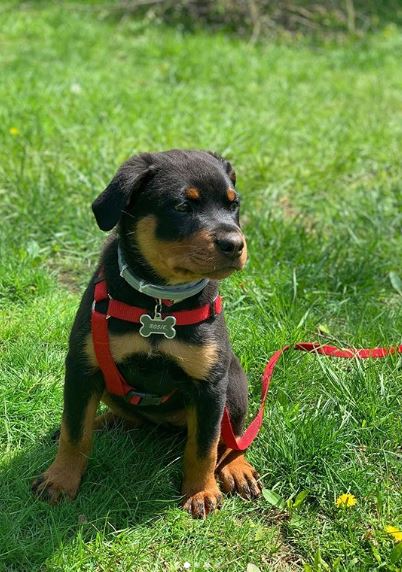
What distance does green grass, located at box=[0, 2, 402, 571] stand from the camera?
2885mm

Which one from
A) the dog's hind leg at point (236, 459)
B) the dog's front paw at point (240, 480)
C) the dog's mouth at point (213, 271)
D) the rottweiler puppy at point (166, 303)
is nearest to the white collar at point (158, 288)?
the rottweiler puppy at point (166, 303)

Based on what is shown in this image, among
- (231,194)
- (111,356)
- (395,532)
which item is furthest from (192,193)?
(395,532)

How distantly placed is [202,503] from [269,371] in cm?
75

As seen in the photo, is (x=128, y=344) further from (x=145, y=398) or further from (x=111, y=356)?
(x=145, y=398)

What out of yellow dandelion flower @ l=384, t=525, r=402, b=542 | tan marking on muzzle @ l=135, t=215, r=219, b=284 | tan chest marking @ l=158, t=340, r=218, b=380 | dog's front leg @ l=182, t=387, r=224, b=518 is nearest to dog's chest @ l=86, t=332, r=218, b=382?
tan chest marking @ l=158, t=340, r=218, b=380

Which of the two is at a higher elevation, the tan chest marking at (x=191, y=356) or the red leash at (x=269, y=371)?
the tan chest marking at (x=191, y=356)

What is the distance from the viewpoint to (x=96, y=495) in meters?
3.00

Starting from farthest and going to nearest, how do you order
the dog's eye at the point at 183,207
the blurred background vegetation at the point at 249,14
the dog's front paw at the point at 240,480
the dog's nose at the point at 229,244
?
the blurred background vegetation at the point at 249,14, the dog's front paw at the point at 240,480, the dog's eye at the point at 183,207, the dog's nose at the point at 229,244

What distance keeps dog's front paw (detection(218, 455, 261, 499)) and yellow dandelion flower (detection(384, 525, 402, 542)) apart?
0.50m

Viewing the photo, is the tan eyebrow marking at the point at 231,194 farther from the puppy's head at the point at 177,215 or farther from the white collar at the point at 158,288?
the white collar at the point at 158,288

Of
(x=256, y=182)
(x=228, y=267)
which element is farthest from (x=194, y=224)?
(x=256, y=182)

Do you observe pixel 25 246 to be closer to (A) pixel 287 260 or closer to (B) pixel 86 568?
(A) pixel 287 260

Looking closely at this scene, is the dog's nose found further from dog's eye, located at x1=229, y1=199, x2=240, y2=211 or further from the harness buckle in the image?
the harness buckle

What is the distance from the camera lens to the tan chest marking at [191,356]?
282 cm
